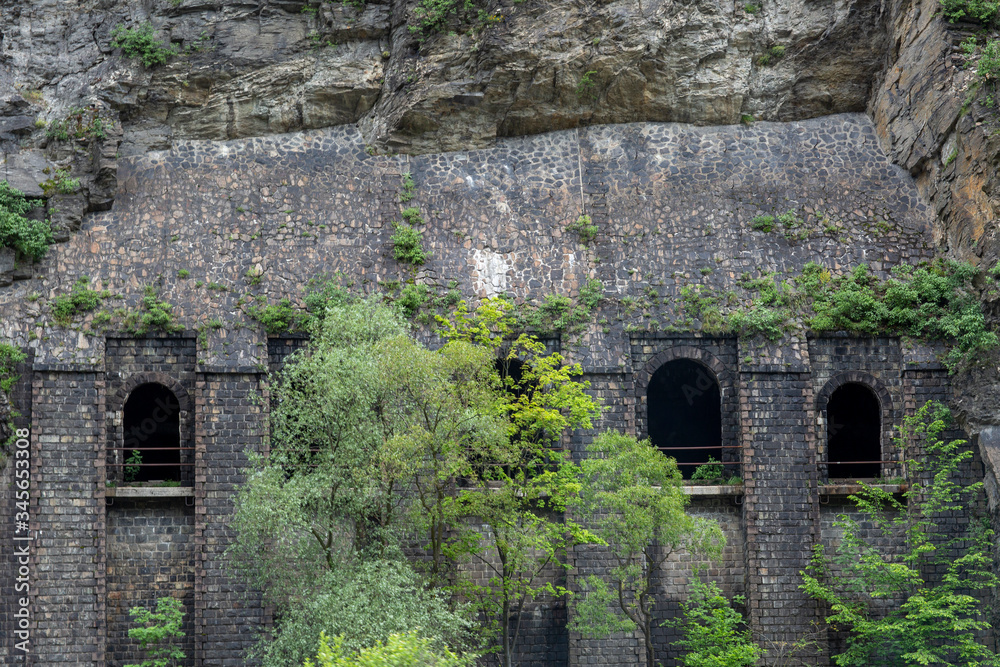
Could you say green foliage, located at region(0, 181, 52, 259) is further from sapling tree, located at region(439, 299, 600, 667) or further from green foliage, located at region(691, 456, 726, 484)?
green foliage, located at region(691, 456, 726, 484)

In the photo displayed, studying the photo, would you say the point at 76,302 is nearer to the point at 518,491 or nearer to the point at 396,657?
the point at 518,491

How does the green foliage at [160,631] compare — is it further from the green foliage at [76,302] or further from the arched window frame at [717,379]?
the arched window frame at [717,379]

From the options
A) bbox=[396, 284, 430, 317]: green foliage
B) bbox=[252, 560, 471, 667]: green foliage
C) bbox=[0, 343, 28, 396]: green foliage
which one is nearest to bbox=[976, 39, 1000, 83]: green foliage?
bbox=[396, 284, 430, 317]: green foliage

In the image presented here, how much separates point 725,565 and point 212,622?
416 inches

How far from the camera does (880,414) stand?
77.6 feet

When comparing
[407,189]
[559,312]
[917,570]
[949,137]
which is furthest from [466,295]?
[949,137]

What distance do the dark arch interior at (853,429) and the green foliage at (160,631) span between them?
15.1 meters

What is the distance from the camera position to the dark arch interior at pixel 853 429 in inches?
1021

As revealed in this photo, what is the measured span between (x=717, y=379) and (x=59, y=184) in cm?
1465

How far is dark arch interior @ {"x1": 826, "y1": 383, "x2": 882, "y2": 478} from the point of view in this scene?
25.9 meters

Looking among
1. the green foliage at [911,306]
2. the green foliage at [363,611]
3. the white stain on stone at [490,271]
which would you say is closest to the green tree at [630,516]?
the green foliage at [363,611]

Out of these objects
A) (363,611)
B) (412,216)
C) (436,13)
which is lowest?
(363,611)

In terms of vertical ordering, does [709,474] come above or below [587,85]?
below

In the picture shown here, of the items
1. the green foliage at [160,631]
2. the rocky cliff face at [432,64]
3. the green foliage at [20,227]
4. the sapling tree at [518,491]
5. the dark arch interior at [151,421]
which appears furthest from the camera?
the dark arch interior at [151,421]
